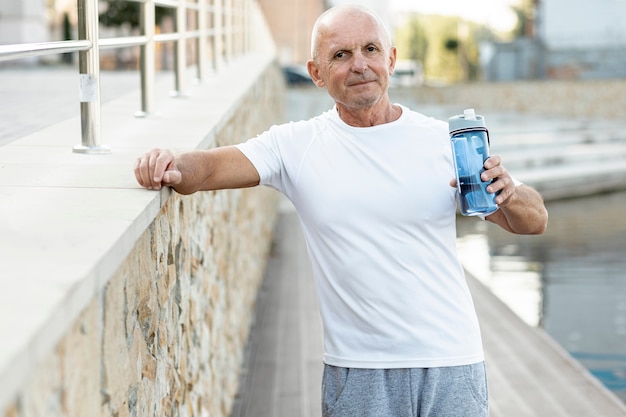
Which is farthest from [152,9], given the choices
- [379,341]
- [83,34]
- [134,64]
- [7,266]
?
[134,64]

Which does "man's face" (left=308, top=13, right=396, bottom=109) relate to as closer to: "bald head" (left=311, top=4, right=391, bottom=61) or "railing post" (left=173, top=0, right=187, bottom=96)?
"bald head" (left=311, top=4, right=391, bottom=61)

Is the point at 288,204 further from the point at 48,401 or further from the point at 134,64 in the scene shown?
the point at 48,401

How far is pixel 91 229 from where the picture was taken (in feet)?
6.56

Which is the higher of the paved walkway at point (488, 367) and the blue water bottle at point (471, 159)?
the blue water bottle at point (471, 159)

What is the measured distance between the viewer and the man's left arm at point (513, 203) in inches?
94.5

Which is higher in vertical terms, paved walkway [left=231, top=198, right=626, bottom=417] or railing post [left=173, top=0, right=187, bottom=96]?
railing post [left=173, top=0, right=187, bottom=96]

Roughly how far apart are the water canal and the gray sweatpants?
3.55m

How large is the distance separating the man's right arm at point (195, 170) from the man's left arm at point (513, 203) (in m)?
0.68

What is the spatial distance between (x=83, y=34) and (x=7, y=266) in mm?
1512

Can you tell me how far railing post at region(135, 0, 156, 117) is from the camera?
431 cm

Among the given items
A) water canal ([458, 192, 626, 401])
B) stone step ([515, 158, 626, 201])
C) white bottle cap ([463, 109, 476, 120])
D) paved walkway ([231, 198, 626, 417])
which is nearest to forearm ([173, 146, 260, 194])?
white bottle cap ([463, 109, 476, 120])

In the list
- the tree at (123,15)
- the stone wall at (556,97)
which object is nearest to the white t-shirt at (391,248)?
the tree at (123,15)

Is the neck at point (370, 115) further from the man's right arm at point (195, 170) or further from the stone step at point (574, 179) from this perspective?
the stone step at point (574, 179)

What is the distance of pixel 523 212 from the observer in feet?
8.36
